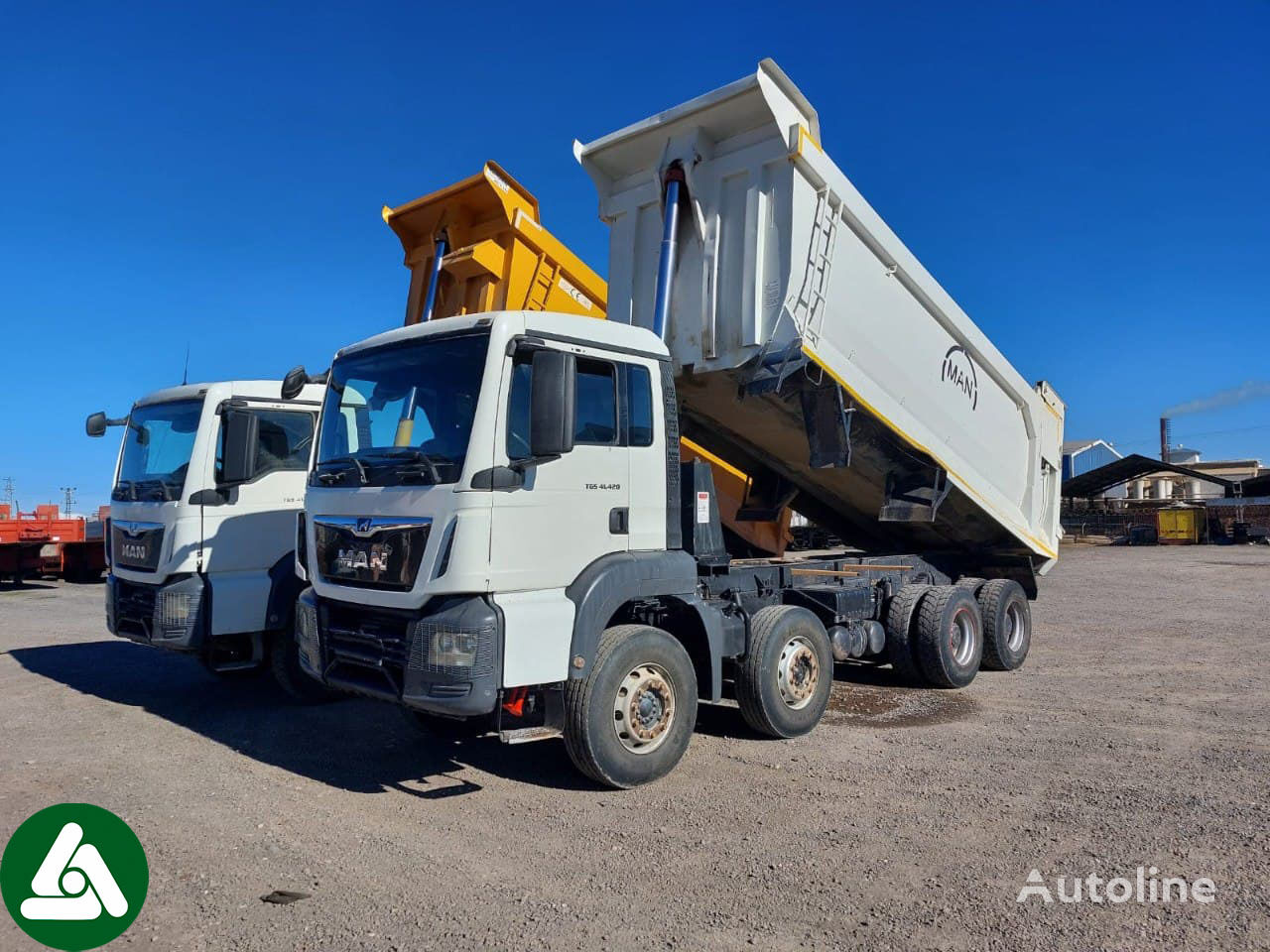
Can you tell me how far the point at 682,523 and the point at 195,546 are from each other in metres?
3.88

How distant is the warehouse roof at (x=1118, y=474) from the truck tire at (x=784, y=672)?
36956 mm

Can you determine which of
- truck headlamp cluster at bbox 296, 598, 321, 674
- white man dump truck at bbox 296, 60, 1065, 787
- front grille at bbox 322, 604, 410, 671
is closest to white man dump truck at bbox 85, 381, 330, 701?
white man dump truck at bbox 296, 60, 1065, 787

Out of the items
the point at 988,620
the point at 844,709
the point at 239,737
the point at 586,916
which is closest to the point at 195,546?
the point at 239,737

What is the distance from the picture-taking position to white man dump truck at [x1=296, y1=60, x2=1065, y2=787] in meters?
4.98

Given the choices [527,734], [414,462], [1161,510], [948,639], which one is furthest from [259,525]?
[1161,510]

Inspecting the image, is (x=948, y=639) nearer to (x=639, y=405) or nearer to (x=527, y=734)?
(x=639, y=405)

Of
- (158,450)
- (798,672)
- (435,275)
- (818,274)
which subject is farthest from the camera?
(435,275)

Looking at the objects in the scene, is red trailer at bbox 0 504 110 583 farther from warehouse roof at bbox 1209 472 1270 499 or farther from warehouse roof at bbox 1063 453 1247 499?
warehouse roof at bbox 1209 472 1270 499

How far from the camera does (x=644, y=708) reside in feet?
17.9

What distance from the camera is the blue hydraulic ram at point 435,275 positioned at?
27.3ft

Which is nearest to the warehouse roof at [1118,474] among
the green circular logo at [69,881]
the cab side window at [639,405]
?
the cab side window at [639,405]

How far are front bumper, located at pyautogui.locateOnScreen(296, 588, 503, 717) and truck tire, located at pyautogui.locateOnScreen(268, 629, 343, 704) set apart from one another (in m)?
2.48

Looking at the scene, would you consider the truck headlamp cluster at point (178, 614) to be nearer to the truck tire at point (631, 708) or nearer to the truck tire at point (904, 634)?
the truck tire at point (631, 708)

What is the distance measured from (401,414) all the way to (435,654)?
1479mm
